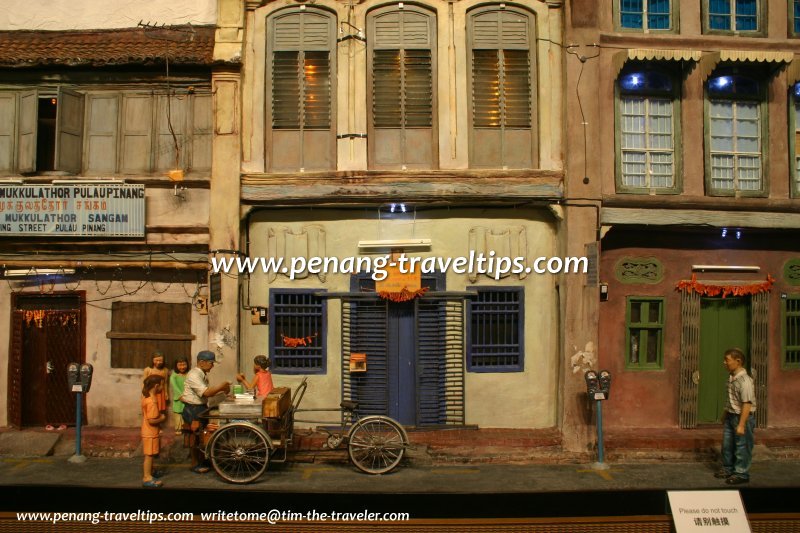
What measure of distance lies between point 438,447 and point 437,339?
5.79ft

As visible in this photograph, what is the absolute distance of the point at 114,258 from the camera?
11.6m

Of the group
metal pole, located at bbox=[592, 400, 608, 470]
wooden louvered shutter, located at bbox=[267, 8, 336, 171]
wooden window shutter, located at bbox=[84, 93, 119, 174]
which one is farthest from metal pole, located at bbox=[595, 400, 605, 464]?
wooden window shutter, located at bbox=[84, 93, 119, 174]

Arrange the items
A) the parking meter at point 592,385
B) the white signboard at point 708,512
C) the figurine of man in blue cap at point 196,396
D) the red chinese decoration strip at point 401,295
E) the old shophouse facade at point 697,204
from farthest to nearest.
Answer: the old shophouse facade at point 697,204 < the red chinese decoration strip at point 401,295 < the parking meter at point 592,385 < the figurine of man in blue cap at point 196,396 < the white signboard at point 708,512

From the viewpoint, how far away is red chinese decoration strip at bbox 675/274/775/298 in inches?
460

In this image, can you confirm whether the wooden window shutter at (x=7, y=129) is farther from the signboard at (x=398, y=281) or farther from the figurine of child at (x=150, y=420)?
the signboard at (x=398, y=281)

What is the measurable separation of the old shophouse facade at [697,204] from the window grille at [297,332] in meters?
4.75

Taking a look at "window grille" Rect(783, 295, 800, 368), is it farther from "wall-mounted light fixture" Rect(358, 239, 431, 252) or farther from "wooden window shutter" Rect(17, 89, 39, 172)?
"wooden window shutter" Rect(17, 89, 39, 172)

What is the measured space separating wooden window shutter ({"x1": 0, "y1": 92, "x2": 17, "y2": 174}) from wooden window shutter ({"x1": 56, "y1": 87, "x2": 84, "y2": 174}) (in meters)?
1.18

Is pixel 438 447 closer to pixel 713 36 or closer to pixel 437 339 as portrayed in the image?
pixel 437 339

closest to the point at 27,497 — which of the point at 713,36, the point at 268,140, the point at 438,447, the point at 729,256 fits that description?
the point at 438,447

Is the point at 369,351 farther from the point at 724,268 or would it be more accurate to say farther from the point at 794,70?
the point at 794,70

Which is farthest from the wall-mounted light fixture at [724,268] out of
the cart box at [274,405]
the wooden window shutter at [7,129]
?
the wooden window shutter at [7,129]

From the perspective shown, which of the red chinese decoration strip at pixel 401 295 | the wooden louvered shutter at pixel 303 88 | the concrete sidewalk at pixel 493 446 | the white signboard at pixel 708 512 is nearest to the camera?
the white signboard at pixel 708 512

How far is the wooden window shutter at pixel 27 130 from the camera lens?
38.2 ft
